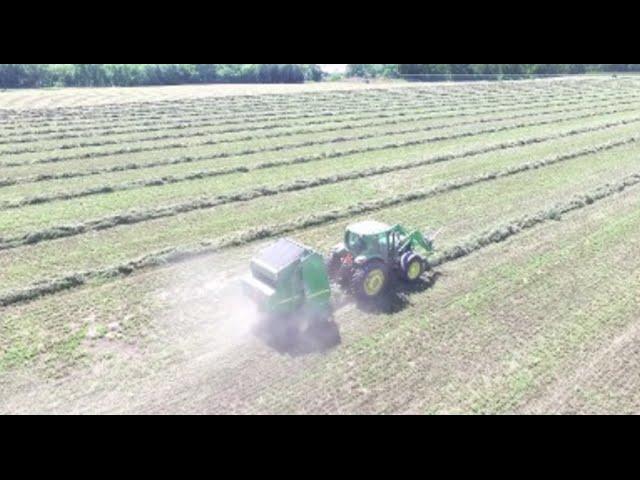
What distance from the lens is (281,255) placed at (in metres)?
13.7

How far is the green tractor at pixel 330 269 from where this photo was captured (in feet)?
43.9

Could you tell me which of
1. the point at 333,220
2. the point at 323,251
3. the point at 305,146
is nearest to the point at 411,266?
the point at 323,251

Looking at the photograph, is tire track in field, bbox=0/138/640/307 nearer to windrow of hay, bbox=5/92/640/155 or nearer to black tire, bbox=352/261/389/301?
black tire, bbox=352/261/389/301

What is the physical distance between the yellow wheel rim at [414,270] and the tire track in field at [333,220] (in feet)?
4.96

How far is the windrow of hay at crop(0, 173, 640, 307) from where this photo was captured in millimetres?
15961

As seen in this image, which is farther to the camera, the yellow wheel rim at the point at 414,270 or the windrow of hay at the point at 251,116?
the windrow of hay at the point at 251,116

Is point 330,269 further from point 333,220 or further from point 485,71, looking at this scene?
point 485,71

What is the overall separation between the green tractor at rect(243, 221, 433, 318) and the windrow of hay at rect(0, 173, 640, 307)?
6.63ft

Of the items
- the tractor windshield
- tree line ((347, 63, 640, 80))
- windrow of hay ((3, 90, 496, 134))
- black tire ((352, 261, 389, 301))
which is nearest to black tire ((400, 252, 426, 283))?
black tire ((352, 261, 389, 301))

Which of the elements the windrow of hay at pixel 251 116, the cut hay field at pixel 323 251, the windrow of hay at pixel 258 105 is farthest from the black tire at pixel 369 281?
the windrow of hay at pixel 258 105

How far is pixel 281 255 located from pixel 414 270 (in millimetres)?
4187

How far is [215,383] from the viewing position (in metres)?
11.9

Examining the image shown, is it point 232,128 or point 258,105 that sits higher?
point 258,105

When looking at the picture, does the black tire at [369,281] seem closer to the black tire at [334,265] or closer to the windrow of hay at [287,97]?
the black tire at [334,265]
